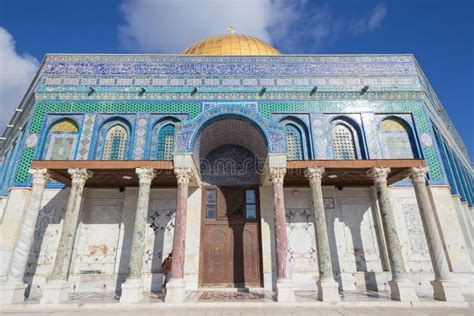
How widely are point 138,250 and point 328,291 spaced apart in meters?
5.69

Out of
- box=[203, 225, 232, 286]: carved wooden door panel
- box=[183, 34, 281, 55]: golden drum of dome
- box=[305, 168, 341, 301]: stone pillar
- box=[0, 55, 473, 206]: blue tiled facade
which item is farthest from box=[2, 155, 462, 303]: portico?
box=[183, 34, 281, 55]: golden drum of dome

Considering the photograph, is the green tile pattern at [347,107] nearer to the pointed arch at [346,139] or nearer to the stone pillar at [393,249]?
the pointed arch at [346,139]

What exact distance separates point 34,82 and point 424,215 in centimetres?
1669

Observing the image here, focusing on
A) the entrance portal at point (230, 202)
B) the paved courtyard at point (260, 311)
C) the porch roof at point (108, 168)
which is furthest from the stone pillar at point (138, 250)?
the entrance portal at point (230, 202)

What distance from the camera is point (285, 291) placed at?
26.9 ft

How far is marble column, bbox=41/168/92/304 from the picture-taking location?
825 centimetres

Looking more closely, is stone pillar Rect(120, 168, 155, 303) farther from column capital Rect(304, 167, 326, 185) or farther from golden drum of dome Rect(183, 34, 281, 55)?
golden drum of dome Rect(183, 34, 281, 55)

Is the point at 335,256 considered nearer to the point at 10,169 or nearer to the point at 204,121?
the point at 204,121

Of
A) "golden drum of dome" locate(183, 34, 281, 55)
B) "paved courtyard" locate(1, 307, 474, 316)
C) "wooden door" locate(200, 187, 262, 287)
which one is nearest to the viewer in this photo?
Answer: "paved courtyard" locate(1, 307, 474, 316)

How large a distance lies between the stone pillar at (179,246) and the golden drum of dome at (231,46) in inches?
380

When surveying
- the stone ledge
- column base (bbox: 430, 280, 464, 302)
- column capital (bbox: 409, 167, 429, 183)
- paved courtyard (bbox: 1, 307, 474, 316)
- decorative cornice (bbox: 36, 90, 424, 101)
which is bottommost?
paved courtyard (bbox: 1, 307, 474, 316)

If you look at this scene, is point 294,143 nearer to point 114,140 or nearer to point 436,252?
point 436,252

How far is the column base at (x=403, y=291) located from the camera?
26.8ft

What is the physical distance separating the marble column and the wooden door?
4408mm
